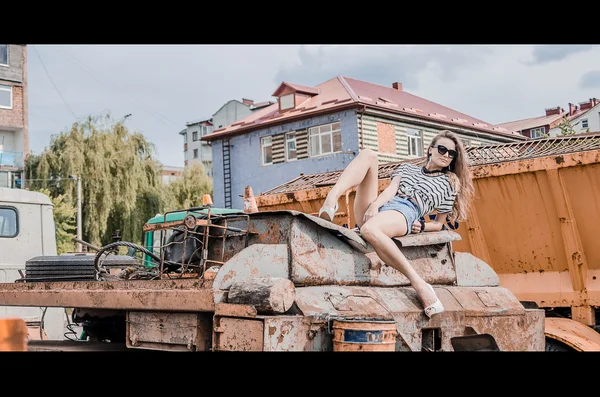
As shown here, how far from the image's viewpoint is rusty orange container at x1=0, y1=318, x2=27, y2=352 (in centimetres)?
416

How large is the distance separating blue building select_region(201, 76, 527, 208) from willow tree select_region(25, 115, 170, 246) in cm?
397

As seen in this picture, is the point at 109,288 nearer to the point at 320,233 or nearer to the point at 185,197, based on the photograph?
the point at 320,233

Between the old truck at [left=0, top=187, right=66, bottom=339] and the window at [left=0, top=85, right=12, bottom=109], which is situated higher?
the window at [left=0, top=85, right=12, bottom=109]

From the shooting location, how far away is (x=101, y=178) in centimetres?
2922

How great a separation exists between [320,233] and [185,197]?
92.9 ft

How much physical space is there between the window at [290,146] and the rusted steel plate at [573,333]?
77.2 feet

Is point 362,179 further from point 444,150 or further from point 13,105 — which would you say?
point 13,105

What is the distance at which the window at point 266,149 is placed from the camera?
31.9 metres

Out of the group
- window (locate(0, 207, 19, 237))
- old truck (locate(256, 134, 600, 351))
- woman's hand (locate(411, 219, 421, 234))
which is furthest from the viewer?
window (locate(0, 207, 19, 237))

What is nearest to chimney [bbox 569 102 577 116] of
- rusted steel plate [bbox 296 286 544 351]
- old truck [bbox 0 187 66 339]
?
old truck [bbox 0 187 66 339]

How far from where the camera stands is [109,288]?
5.17 meters

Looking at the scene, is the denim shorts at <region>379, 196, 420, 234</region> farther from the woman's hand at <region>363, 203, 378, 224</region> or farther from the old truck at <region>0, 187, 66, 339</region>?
the old truck at <region>0, 187, 66, 339</region>

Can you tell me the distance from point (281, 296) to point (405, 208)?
4.57 feet
